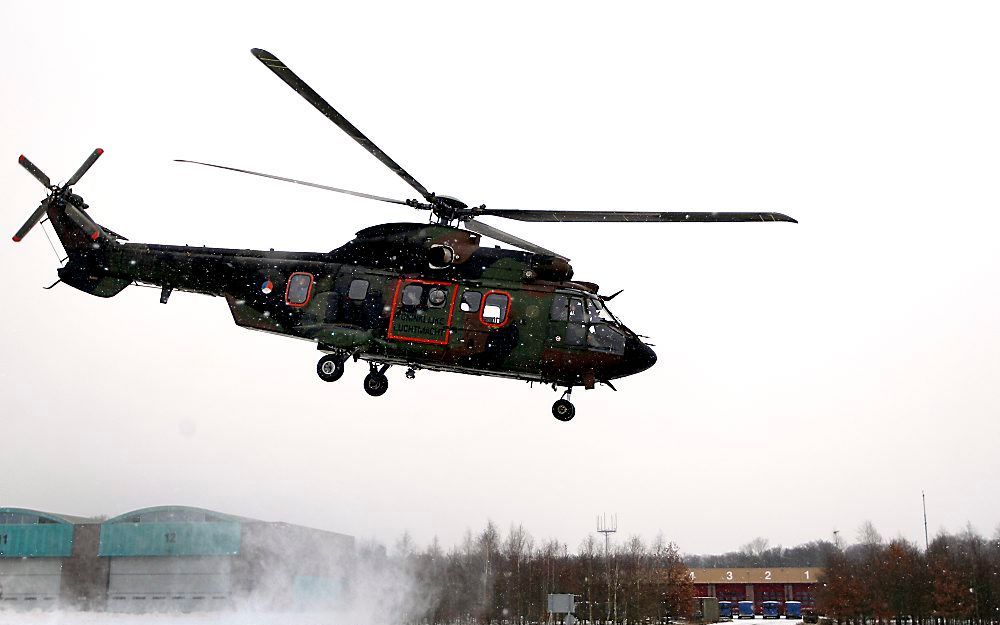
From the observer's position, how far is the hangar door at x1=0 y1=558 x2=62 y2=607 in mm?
50031

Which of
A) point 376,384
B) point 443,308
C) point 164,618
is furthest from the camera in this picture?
point 164,618

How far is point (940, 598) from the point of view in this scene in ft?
232

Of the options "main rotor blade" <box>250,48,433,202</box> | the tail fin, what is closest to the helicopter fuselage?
"main rotor blade" <box>250,48,433,202</box>

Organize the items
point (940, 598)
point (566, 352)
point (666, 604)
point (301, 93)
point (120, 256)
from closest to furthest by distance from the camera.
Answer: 1. point (301, 93)
2. point (566, 352)
3. point (120, 256)
4. point (940, 598)
5. point (666, 604)

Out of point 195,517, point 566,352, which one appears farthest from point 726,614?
point 566,352

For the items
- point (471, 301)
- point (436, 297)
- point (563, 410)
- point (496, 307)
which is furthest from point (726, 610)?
point (436, 297)

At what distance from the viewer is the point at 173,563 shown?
49.7 m

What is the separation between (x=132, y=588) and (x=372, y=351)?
37.0 m

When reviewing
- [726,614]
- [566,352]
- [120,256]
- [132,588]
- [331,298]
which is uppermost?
[120,256]

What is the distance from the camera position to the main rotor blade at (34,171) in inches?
1005

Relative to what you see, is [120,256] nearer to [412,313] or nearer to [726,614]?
[412,313]

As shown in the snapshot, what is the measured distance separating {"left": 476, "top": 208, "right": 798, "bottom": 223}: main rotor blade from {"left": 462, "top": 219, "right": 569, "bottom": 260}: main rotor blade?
1.39ft

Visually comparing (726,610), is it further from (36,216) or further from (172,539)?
(36,216)

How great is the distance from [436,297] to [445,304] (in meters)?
0.27
